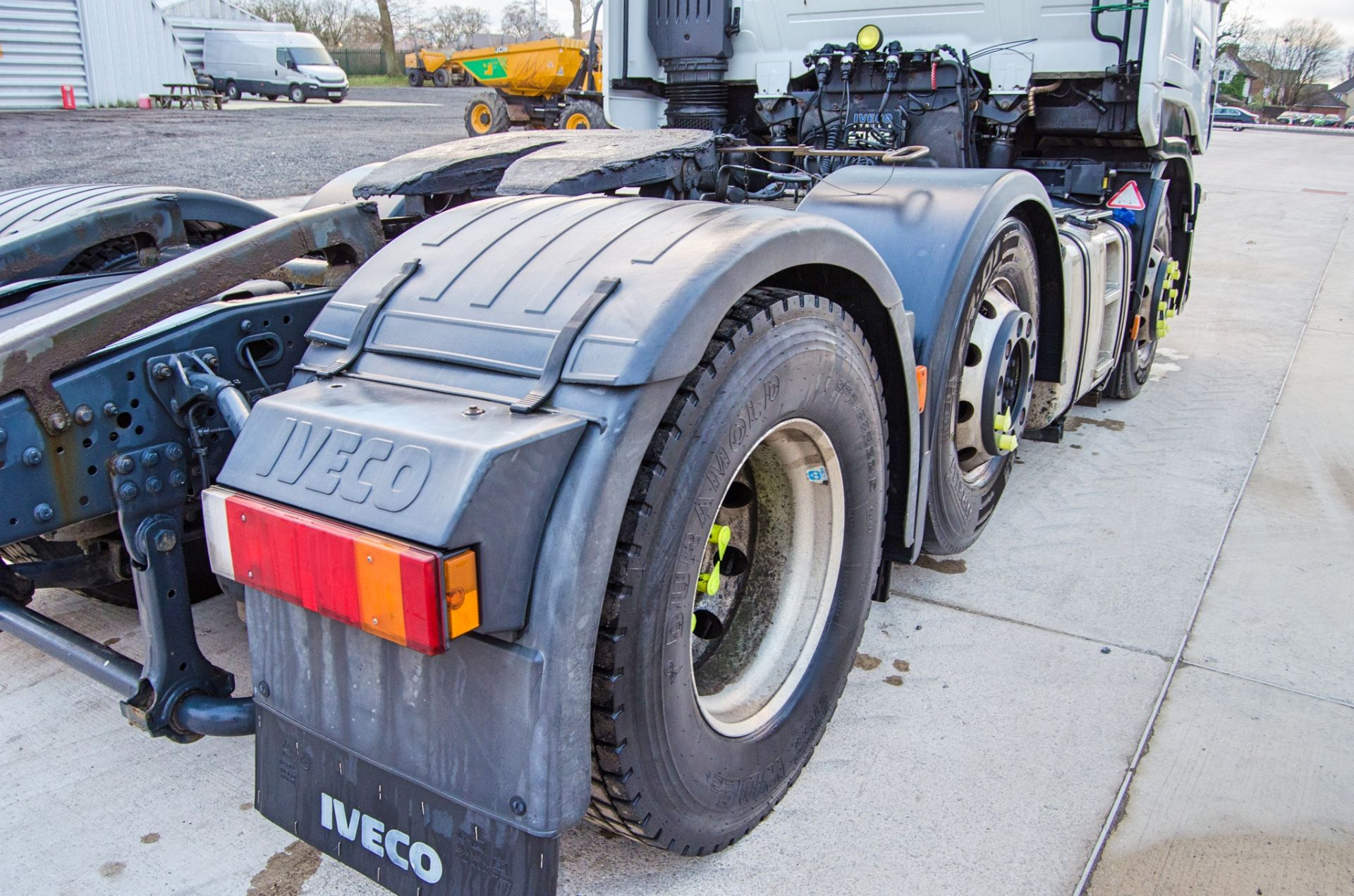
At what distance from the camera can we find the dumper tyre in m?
2.57

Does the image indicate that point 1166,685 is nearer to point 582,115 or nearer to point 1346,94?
point 582,115

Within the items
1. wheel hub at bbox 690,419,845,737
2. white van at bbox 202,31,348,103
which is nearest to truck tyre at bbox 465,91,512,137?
white van at bbox 202,31,348,103

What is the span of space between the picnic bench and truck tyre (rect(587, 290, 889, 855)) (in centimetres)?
3034

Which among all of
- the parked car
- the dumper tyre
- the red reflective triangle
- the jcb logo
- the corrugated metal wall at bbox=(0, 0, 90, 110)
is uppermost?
the corrugated metal wall at bbox=(0, 0, 90, 110)

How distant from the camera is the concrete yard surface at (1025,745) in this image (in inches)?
85.4

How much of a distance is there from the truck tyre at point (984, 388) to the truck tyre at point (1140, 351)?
1.83 meters

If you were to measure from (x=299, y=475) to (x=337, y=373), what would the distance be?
13.1 inches

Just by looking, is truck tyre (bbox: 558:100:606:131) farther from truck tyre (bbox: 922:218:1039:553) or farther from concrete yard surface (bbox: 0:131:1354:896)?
truck tyre (bbox: 922:218:1039:553)

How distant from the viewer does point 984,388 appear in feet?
10.7

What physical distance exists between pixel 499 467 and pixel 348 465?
0.25 meters

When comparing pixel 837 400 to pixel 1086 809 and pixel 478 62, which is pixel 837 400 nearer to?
pixel 1086 809

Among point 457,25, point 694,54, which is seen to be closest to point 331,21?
point 457,25

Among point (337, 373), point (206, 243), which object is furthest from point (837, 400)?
point (206, 243)

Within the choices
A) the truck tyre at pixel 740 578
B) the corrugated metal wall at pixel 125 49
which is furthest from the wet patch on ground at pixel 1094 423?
the corrugated metal wall at pixel 125 49
